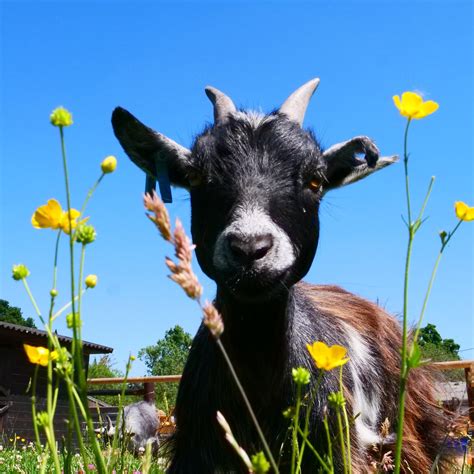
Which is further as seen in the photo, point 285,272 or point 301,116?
point 301,116

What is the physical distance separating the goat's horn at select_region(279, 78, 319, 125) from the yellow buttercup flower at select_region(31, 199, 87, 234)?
2.98 m

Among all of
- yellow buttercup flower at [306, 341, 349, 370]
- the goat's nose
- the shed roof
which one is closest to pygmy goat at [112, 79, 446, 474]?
the goat's nose

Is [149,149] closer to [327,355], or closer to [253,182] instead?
[253,182]

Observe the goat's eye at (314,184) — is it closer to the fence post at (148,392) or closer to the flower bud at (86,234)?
the flower bud at (86,234)

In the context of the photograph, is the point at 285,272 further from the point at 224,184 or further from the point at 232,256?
the point at 224,184

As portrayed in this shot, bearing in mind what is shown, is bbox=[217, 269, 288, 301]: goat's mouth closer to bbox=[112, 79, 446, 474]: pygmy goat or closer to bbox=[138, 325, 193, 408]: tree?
bbox=[112, 79, 446, 474]: pygmy goat

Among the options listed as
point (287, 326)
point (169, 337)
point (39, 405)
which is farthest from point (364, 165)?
point (169, 337)

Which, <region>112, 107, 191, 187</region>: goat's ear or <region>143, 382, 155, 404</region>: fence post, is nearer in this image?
<region>112, 107, 191, 187</region>: goat's ear

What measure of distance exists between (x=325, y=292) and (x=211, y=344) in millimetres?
1726

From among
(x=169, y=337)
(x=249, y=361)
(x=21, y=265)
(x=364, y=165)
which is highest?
(x=169, y=337)

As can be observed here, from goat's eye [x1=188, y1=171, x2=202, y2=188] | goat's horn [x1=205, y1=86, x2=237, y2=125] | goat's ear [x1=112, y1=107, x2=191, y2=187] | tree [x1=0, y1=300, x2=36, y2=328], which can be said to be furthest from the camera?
tree [x1=0, y1=300, x2=36, y2=328]

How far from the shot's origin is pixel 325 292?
5316 mm

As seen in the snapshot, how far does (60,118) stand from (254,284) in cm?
189

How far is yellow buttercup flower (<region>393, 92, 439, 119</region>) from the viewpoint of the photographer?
4.41 ft
